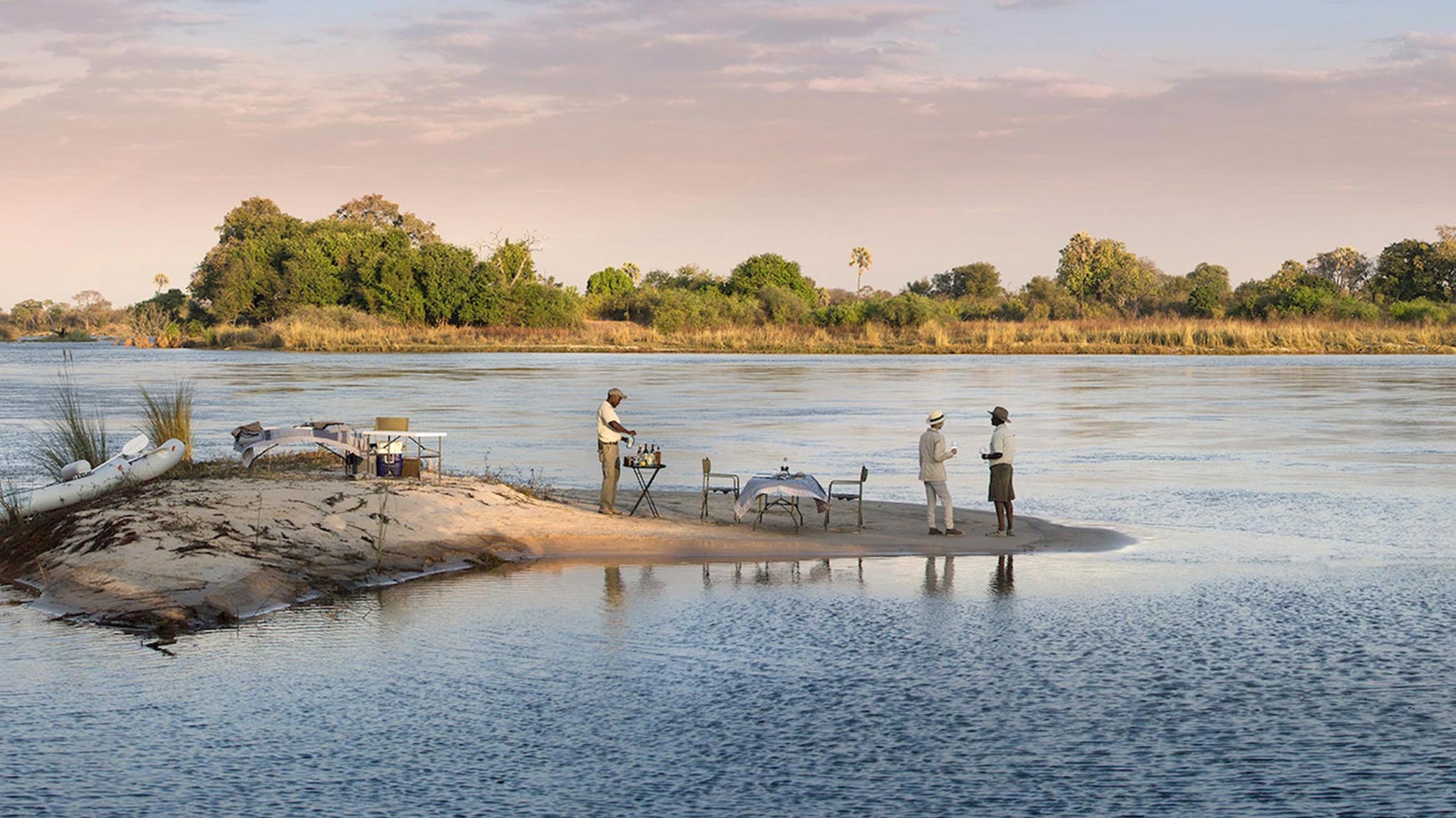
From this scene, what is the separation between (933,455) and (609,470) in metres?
4.16

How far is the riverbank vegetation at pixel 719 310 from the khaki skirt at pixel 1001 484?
75.0m

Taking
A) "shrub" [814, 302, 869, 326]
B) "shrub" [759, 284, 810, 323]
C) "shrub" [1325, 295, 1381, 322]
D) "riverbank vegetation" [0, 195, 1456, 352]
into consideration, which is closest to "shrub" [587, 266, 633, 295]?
"riverbank vegetation" [0, 195, 1456, 352]

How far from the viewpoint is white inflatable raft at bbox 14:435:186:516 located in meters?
18.9

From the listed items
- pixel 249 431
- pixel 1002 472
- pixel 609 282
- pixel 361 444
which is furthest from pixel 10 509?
pixel 609 282

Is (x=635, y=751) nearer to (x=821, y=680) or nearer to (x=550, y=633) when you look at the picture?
(x=821, y=680)

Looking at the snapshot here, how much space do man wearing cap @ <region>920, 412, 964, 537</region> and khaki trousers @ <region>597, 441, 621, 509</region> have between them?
388 cm

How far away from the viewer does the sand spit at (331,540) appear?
1498cm

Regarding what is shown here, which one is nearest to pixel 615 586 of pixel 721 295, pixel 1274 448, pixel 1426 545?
pixel 1426 545

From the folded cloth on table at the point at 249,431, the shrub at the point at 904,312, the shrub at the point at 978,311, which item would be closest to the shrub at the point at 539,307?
the shrub at the point at 904,312

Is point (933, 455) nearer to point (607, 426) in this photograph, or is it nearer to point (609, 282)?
point (607, 426)

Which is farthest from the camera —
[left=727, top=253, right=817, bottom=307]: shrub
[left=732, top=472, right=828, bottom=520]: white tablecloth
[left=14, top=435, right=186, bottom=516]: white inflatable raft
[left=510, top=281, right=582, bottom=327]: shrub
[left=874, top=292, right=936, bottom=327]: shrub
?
[left=727, top=253, right=817, bottom=307]: shrub

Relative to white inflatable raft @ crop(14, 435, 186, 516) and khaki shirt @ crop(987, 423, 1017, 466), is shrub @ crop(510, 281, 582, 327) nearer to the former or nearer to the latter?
white inflatable raft @ crop(14, 435, 186, 516)

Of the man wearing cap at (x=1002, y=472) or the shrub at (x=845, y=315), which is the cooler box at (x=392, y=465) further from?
the shrub at (x=845, y=315)

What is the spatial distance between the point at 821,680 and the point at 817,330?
97.4m
